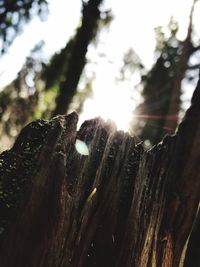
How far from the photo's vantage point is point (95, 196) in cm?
339

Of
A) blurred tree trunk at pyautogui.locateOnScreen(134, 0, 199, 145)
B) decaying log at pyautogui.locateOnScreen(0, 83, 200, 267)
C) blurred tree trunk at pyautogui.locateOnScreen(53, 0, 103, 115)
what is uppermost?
blurred tree trunk at pyautogui.locateOnScreen(134, 0, 199, 145)

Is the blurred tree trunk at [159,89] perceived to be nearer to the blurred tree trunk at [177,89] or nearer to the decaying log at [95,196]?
the blurred tree trunk at [177,89]

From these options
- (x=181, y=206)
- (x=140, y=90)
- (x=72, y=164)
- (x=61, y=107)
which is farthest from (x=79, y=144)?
(x=140, y=90)

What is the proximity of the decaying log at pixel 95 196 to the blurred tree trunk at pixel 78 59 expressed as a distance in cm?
565

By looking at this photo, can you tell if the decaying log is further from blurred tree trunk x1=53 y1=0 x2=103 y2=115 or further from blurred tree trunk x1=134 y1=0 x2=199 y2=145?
blurred tree trunk x1=134 y1=0 x2=199 y2=145

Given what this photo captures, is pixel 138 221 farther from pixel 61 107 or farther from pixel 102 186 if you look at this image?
pixel 61 107

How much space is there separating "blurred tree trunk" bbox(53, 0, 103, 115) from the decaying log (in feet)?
18.5

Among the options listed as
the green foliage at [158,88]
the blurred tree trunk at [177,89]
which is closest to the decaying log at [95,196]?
the blurred tree trunk at [177,89]

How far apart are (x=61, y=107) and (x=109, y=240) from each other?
6447mm

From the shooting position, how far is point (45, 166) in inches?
123

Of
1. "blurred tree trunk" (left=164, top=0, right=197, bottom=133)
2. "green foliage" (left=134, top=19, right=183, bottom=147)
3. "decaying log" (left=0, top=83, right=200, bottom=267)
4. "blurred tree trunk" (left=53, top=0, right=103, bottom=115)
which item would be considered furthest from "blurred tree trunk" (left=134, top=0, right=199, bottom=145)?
"decaying log" (left=0, top=83, right=200, bottom=267)

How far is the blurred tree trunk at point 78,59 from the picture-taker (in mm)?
9531

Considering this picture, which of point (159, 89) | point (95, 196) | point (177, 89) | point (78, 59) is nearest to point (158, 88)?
point (159, 89)

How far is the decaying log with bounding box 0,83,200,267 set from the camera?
2.96 metres
